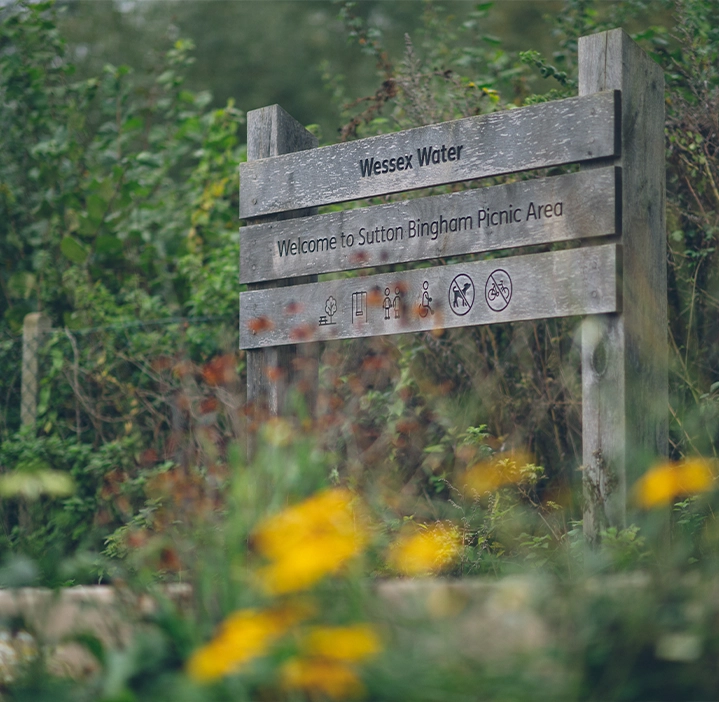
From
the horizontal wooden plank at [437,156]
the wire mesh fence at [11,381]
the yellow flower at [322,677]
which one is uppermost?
the horizontal wooden plank at [437,156]

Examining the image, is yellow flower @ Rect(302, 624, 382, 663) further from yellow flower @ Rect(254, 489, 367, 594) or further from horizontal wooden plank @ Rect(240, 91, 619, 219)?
horizontal wooden plank @ Rect(240, 91, 619, 219)

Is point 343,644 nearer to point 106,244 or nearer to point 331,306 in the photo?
point 331,306

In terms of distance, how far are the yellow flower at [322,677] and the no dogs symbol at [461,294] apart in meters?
2.13

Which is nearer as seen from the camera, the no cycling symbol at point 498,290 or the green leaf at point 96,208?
the no cycling symbol at point 498,290

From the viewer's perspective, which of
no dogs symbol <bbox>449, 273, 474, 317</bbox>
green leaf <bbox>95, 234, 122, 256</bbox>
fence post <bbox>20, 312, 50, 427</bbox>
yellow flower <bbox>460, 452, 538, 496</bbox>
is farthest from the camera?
green leaf <bbox>95, 234, 122, 256</bbox>

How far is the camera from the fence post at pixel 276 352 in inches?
160

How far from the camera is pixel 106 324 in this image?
5941 millimetres

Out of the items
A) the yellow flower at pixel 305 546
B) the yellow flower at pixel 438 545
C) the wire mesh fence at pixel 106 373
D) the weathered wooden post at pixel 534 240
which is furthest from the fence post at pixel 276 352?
the yellow flower at pixel 305 546

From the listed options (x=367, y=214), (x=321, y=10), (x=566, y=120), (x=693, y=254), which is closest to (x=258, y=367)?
(x=367, y=214)

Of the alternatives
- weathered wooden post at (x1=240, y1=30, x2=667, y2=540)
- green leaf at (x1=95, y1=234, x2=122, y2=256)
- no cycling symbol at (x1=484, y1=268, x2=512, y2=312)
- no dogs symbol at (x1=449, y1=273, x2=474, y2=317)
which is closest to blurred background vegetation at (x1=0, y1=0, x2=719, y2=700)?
green leaf at (x1=95, y1=234, x2=122, y2=256)

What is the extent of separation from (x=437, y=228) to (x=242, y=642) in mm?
2443

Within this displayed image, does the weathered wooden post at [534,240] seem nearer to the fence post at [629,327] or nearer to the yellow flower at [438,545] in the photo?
the fence post at [629,327]

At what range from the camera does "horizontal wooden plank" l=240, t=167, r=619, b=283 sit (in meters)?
3.24

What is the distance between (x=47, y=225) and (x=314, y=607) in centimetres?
556
